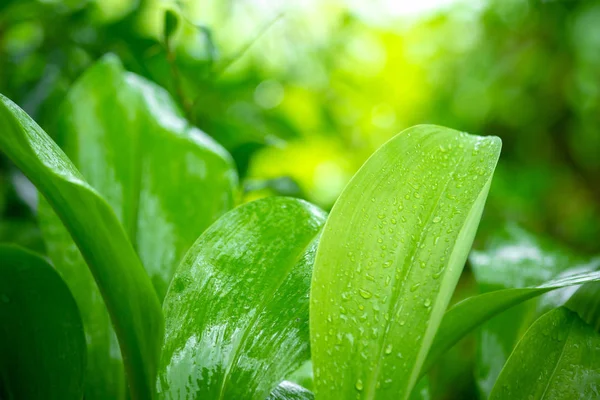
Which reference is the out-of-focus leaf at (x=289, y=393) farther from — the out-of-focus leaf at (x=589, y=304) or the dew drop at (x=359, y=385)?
the out-of-focus leaf at (x=589, y=304)

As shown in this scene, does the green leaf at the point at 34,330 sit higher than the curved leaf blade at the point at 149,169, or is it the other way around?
the curved leaf blade at the point at 149,169

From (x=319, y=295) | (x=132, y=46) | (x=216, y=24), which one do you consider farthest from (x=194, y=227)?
(x=216, y=24)

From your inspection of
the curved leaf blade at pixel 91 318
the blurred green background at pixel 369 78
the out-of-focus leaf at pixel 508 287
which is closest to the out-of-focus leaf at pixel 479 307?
the out-of-focus leaf at pixel 508 287

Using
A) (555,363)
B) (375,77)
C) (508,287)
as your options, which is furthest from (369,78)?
(555,363)

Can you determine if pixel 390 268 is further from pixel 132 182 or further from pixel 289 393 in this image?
pixel 132 182

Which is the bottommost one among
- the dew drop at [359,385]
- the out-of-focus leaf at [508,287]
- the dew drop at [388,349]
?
the out-of-focus leaf at [508,287]

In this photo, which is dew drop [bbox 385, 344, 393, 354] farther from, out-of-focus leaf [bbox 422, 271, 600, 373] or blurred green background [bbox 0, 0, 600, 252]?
blurred green background [bbox 0, 0, 600, 252]
